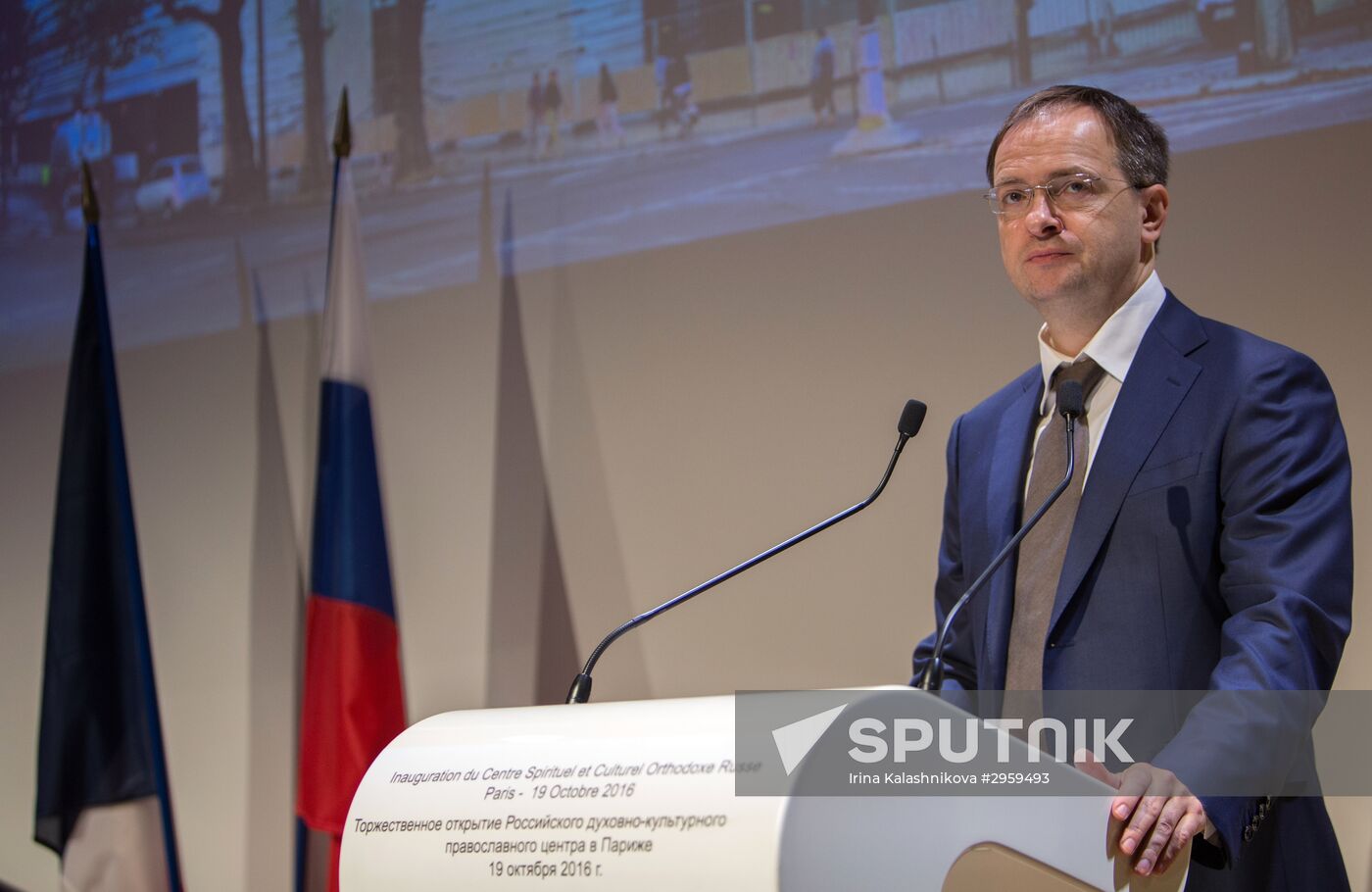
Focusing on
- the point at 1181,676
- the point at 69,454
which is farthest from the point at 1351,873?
the point at 69,454

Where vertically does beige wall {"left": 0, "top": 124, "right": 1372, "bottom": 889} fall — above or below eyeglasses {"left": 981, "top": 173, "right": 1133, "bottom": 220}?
below

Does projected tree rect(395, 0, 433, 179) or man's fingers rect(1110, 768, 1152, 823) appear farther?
projected tree rect(395, 0, 433, 179)

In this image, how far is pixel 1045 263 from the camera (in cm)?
193

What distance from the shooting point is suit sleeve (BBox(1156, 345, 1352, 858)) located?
1386 mm

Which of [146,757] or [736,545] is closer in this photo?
[736,545]

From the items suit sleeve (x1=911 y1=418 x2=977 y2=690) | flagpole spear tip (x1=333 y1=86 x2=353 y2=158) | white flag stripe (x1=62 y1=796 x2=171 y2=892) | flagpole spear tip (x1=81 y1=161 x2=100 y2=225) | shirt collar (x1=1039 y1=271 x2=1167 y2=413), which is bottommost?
white flag stripe (x1=62 y1=796 x2=171 y2=892)

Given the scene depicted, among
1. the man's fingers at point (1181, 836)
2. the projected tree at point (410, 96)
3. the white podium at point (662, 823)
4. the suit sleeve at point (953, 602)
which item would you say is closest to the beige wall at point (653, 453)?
the projected tree at point (410, 96)

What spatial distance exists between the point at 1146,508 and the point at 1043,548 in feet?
0.60

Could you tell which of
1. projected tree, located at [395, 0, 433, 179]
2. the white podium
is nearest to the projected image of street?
projected tree, located at [395, 0, 433, 179]

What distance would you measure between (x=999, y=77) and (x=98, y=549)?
2800 millimetres

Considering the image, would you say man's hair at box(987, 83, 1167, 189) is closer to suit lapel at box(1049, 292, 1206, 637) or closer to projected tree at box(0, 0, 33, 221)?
suit lapel at box(1049, 292, 1206, 637)

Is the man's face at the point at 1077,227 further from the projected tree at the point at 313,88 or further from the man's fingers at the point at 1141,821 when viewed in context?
the projected tree at the point at 313,88

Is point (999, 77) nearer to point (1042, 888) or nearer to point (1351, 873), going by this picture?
point (1351, 873)

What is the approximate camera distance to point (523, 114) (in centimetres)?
361
